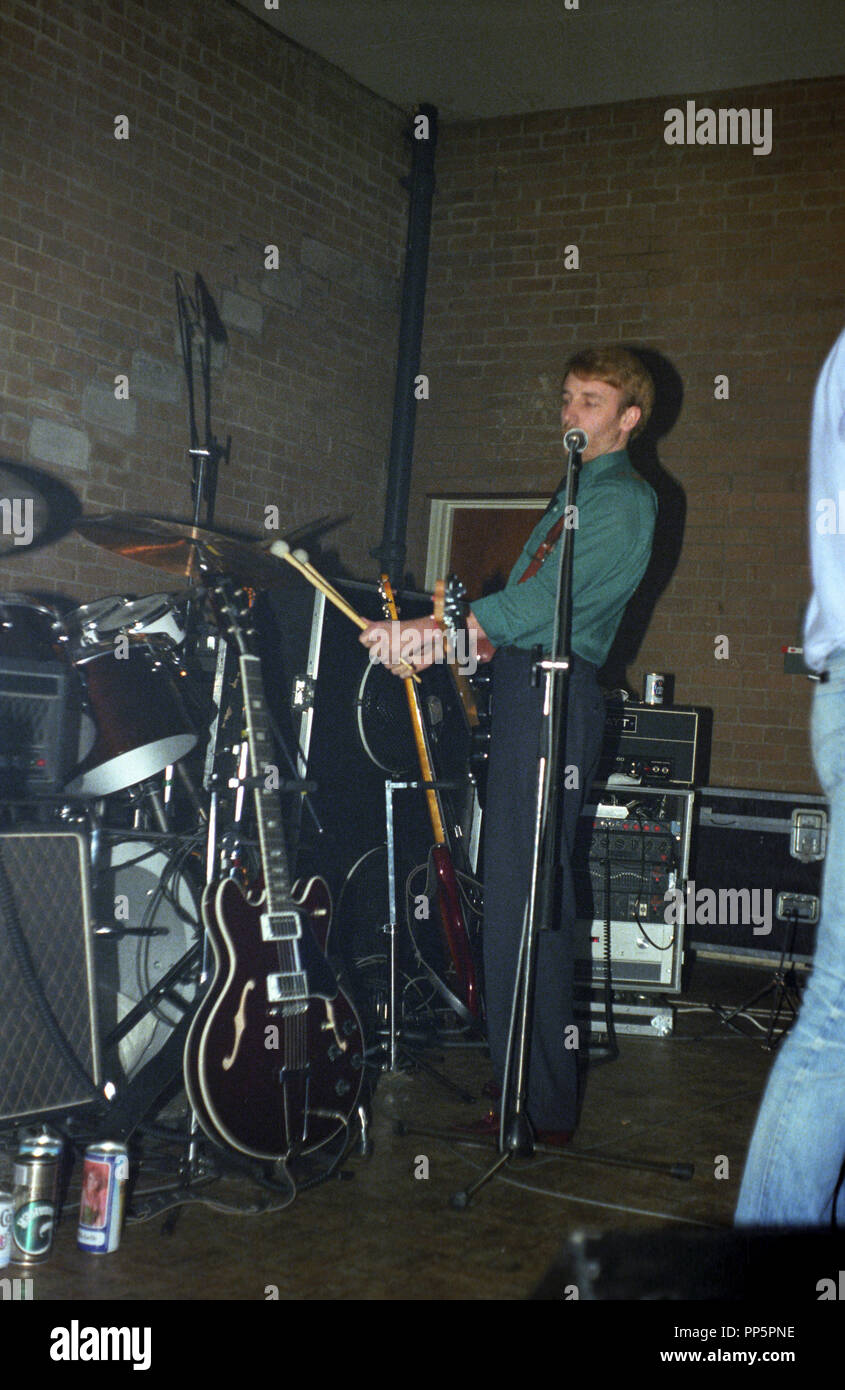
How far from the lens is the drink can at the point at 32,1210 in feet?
7.39

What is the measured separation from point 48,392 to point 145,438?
527mm

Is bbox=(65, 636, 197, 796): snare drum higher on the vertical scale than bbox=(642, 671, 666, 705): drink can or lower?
lower

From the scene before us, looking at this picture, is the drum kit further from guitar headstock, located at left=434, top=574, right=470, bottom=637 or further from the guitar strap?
the guitar strap

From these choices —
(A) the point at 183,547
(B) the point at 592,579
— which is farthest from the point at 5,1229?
(B) the point at 592,579

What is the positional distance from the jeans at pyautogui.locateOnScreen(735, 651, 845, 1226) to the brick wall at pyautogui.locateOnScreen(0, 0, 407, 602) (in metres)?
3.33

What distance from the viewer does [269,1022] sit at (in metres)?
2.71

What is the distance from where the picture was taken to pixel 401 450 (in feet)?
21.4

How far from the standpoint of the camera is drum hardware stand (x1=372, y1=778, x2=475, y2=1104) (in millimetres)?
3707

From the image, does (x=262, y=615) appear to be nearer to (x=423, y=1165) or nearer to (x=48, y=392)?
(x=48, y=392)

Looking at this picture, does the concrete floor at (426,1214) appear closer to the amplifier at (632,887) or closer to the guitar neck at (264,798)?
the guitar neck at (264,798)

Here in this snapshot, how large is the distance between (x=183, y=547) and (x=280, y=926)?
2.96 feet

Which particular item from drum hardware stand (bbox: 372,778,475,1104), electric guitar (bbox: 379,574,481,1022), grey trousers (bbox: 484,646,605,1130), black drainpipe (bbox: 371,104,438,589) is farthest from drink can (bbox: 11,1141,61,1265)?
black drainpipe (bbox: 371,104,438,589)

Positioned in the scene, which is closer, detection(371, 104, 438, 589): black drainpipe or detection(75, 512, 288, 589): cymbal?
detection(75, 512, 288, 589): cymbal

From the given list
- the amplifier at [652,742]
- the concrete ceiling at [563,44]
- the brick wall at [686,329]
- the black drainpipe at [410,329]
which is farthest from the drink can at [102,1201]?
the concrete ceiling at [563,44]
